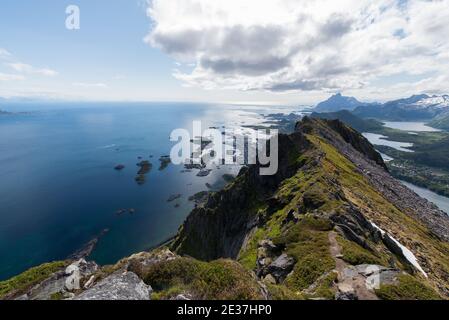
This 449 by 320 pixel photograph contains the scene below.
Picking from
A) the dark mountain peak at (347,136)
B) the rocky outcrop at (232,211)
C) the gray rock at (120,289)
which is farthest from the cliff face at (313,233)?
the dark mountain peak at (347,136)

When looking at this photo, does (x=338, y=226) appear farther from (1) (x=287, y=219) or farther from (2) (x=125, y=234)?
(2) (x=125, y=234)

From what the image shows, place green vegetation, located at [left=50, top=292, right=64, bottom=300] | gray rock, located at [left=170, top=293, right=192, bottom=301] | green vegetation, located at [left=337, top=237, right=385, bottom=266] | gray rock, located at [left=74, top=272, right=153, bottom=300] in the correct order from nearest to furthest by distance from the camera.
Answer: gray rock, located at [left=170, top=293, right=192, bottom=301]
gray rock, located at [left=74, top=272, right=153, bottom=300]
green vegetation, located at [left=50, top=292, right=64, bottom=300]
green vegetation, located at [left=337, top=237, right=385, bottom=266]

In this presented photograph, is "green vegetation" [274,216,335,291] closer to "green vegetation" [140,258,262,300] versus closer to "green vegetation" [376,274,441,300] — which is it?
"green vegetation" [376,274,441,300]

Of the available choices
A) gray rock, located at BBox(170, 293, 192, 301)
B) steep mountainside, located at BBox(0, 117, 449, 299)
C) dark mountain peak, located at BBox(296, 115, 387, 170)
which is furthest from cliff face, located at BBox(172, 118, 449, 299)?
dark mountain peak, located at BBox(296, 115, 387, 170)

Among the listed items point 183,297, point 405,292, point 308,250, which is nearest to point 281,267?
point 308,250

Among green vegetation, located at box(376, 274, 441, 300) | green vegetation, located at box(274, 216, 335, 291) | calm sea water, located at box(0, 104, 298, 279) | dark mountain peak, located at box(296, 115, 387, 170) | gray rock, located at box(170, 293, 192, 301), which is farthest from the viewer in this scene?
dark mountain peak, located at box(296, 115, 387, 170)

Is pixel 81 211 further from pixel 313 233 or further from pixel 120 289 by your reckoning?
pixel 120 289

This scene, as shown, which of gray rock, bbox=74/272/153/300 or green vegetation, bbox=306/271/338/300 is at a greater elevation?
gray rock, bbox=74/272/153/300

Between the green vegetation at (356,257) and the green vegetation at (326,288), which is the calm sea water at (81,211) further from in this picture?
the green vegetation at (326,288)
